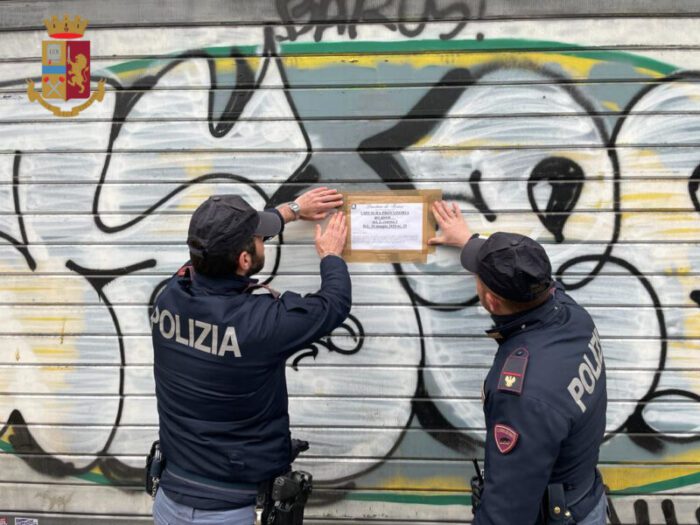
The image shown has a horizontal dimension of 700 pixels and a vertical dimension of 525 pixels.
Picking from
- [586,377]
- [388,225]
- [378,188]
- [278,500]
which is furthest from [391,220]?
[278,500]

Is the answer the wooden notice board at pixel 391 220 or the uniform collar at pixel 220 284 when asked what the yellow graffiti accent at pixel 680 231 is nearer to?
the wooden notice board at pixel 391 220

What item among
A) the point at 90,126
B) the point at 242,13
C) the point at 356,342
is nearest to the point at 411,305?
the point at 356,342

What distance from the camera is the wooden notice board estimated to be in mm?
3285

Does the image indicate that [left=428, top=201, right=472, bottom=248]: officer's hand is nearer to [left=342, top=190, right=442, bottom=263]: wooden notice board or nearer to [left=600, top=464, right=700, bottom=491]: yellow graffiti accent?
[left=342, top=190, right=442, bottom=263]: wooden notice board

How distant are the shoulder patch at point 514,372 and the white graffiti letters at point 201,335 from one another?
1.02 m

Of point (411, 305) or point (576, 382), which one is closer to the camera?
point (576, 382)

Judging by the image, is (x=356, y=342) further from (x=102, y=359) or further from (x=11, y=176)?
(x=11, y=176)

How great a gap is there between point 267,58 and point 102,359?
2004 millimetres

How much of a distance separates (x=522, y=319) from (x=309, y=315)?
852 millimetres

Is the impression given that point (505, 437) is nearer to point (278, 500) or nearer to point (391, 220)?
point (278, 500)

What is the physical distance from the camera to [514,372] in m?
2.08

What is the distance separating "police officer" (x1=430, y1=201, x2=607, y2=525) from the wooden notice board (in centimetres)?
101

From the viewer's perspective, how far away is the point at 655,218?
10.6 ft

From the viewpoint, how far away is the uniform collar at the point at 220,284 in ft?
8.00
